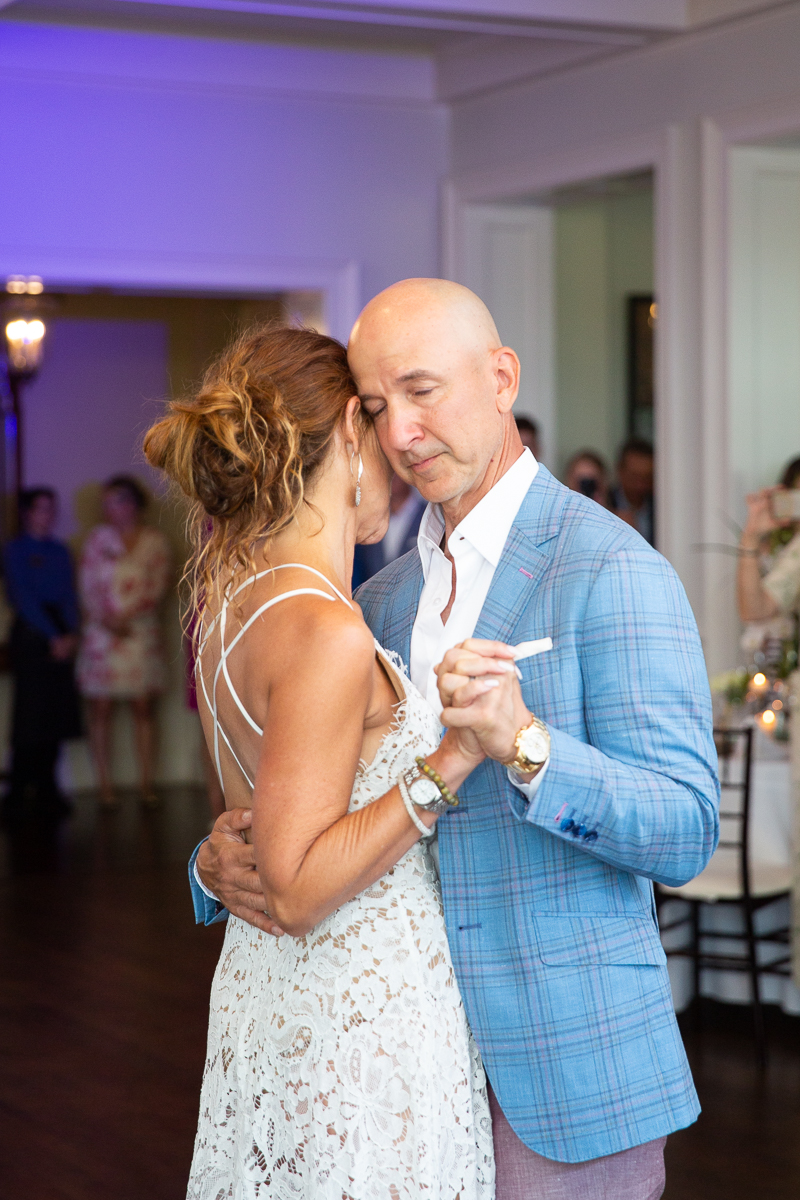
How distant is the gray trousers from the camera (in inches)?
62.9

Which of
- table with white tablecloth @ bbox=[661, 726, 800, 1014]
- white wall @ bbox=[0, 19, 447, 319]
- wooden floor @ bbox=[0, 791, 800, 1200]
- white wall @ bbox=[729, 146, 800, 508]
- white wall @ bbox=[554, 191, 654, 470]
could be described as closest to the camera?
wooden floor @ bbox=[0, 791, 800, 1200]

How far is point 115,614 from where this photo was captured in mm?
8539

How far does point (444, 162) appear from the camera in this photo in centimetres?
662

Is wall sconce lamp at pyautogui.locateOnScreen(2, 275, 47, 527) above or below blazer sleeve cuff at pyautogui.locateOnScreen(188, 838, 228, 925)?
above

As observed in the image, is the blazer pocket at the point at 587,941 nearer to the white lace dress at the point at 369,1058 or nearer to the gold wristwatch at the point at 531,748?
the white lace dress at the point at 369,1058

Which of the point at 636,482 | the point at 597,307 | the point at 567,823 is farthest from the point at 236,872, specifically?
the point at 597,307

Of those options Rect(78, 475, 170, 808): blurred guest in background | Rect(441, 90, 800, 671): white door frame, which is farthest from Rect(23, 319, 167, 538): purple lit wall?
Rect(441, 90, 800, 671): white door frame

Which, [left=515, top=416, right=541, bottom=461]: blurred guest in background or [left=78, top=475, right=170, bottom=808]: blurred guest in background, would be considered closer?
[left=515, top=416, right=541, bottom=461]: blurred guest in background

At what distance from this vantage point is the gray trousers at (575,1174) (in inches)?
62.9

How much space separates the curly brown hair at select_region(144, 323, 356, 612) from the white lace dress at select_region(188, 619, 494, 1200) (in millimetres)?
274

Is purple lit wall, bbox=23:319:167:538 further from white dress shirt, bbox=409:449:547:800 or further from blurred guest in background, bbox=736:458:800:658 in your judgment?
white dress shirt, bbox=409:449:547:800

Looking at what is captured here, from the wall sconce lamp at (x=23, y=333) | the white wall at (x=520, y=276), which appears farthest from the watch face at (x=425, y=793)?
the wall sconce lamp at (x=23, y=333)

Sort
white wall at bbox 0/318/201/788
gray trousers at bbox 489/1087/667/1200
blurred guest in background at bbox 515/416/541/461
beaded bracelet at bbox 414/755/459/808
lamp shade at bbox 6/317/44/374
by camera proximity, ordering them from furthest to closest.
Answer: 1. white wall at bbox 0/318/201/788
2. lamp shade at bbox 6/317/44/374
3. blurred guest in background at bbox 515/416/541/461
4. gray trousers at bbox 489/1087/667/1200
5. beaded bracelet at bbox 414/755/459/808

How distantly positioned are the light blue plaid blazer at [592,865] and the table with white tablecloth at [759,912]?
298 cm
